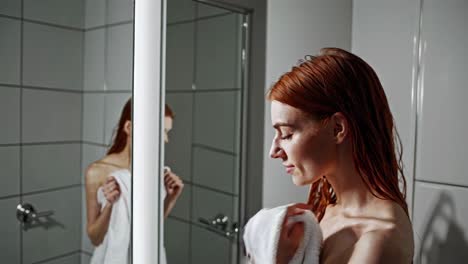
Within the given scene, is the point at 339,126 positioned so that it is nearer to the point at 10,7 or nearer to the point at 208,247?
the point at 208,247

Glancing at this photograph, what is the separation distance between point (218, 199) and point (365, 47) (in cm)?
38

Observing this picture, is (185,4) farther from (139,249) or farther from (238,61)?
(139,249)

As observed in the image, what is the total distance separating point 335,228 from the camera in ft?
1.72

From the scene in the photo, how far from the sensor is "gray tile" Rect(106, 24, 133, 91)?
83cm

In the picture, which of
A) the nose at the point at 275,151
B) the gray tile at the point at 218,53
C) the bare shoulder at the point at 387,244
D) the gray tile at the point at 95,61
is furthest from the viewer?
the gray tile at the point at 95,61

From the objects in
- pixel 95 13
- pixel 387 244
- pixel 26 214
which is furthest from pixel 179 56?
pixel 387 244

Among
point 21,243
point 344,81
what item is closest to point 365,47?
point 344,81

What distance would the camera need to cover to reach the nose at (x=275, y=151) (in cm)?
60

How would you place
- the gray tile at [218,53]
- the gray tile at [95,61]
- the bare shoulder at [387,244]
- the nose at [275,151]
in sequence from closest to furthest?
1. the bare shoulder at [387,244]
2. the nose at [275,151]
3. the gray tile at [218,53]
4. the gray tile at [95,61]

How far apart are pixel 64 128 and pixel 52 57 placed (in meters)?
0.13

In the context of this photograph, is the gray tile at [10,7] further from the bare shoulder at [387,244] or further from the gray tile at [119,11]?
the bare shoulder at [387,244]

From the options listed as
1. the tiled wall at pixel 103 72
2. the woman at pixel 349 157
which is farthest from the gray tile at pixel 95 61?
the woman at pixel 349 157

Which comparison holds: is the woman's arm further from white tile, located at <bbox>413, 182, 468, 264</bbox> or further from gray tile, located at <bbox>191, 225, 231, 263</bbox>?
white tile, located at <bbox>413, 182, 468, 264</bbox>

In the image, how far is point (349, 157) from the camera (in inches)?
20.6
